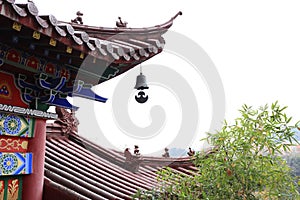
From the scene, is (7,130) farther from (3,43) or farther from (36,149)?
(3,43)

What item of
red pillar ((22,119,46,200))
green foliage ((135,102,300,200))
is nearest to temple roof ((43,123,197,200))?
red pillar ((22,119,46,200))

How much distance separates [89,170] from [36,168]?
985 millimetres

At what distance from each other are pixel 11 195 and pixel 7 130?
51cm

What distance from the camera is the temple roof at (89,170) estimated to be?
252 cm

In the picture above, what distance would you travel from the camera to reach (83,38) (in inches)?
79.4

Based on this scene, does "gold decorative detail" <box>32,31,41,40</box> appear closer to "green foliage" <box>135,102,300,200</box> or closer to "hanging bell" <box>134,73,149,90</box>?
"green foliage" <box>135,102,300,200</box>

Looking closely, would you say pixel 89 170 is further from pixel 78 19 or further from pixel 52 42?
pixel 52 42

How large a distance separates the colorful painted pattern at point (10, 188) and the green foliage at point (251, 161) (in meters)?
1.32

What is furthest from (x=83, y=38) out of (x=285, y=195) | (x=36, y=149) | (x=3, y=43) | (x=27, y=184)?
(x=285, y=195)

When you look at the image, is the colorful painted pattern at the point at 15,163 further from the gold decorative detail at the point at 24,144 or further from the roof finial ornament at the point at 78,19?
the roof finial ornament at the point at 78,19

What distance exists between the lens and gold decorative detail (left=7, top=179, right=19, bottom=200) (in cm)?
226

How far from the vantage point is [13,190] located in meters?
2.30

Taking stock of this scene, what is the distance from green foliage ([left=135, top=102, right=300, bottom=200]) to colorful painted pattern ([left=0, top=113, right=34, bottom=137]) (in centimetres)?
138

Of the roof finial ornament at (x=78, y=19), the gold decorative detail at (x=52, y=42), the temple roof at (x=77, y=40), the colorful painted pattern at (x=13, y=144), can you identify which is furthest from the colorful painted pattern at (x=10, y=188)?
A: the roof finial ornament at (x=78, y=19)
